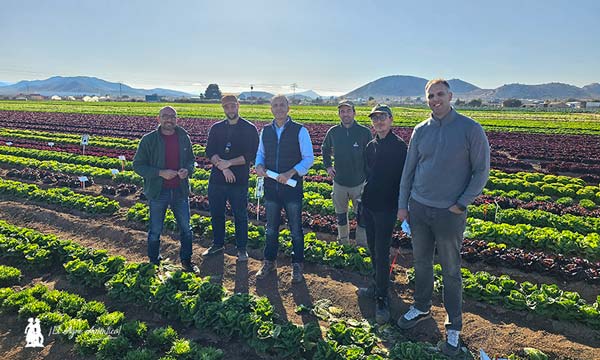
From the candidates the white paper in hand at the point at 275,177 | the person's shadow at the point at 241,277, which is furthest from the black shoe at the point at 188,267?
the white paper in hand at the point at 275,177

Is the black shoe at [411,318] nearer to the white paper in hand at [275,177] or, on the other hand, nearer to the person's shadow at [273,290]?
the person's shadow at [273,290]

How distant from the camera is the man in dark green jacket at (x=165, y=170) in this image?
19.9 ft

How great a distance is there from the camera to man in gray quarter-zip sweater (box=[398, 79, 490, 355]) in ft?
13.0

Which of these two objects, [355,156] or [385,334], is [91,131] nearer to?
[355,156]

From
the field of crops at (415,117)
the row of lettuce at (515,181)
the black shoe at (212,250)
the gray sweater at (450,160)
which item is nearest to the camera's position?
the gray sweater at (450,160)

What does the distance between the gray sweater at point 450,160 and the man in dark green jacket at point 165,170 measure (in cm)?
369

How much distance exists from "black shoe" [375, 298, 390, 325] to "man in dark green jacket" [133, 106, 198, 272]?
10.6 ft

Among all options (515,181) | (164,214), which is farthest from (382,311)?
(515,181)

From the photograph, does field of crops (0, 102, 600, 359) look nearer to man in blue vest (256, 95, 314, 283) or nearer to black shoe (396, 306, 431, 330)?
black shoe (396, 306, 431, 330)

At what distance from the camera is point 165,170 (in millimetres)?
6105

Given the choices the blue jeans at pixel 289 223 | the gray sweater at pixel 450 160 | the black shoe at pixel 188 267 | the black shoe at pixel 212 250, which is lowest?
the black shoe at pixel 188 267

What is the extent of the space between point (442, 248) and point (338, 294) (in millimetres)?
2125

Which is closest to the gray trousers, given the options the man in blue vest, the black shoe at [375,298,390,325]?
the black shoe at [375,298,390,325]

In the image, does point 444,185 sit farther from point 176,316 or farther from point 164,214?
point 164,214
